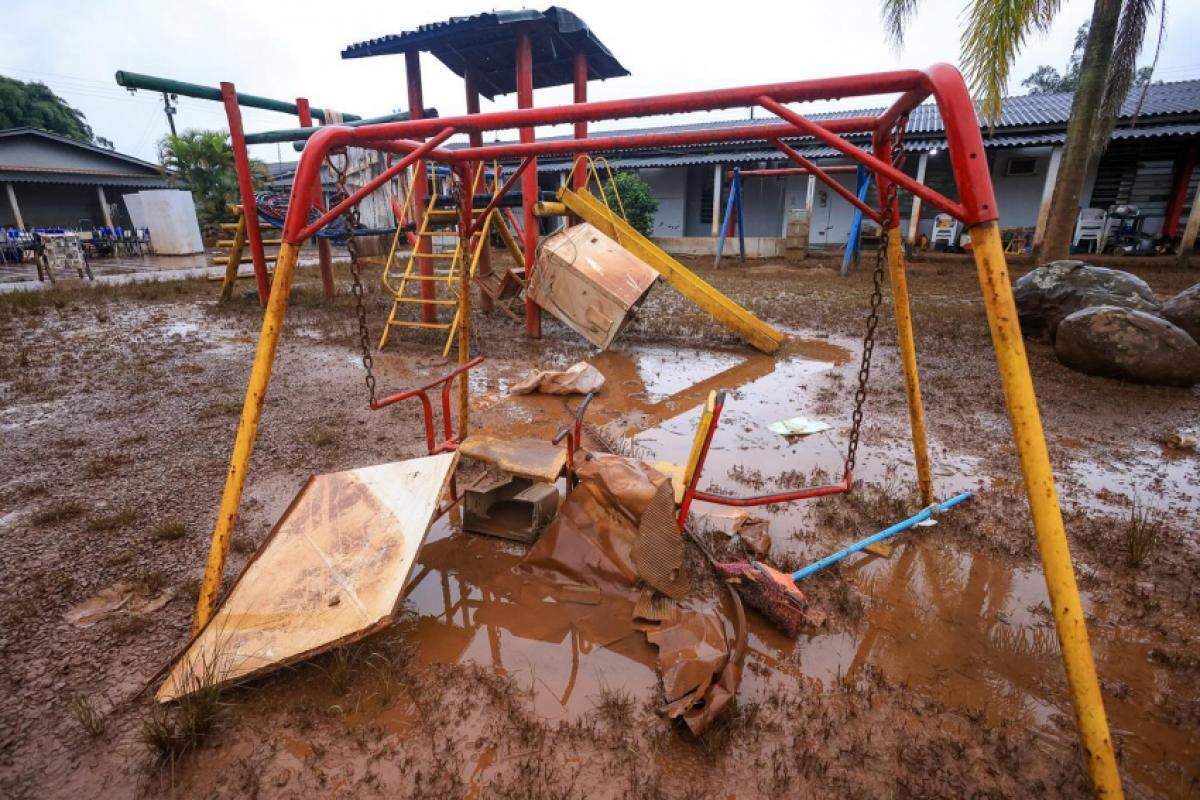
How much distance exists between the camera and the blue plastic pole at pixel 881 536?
247 cm

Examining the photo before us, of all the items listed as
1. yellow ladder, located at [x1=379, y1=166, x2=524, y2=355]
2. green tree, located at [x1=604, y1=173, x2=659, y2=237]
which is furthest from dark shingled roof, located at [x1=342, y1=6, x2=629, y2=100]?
green tree, located at [x1=604, y1=173, x2=659, y2=237]

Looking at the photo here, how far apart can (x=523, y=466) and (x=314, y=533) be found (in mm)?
976

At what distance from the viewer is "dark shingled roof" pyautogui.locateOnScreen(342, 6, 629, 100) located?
5863 millimetres

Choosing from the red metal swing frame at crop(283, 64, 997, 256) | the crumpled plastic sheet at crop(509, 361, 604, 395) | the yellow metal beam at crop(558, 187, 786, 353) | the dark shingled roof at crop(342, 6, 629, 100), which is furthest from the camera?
the yellow metal beam at crop(558, 187, 786, 353)

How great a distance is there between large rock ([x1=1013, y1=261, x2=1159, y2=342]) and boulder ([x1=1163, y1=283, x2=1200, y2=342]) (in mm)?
150

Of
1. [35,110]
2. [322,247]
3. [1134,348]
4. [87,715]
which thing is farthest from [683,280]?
[35,110]

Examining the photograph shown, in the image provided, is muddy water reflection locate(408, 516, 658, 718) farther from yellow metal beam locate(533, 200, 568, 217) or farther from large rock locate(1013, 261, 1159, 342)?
large rock locate(1013, 261, 1159, 342)

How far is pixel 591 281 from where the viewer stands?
5902 millimetres

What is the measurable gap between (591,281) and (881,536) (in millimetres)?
4086

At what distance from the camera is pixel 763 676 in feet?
6.59

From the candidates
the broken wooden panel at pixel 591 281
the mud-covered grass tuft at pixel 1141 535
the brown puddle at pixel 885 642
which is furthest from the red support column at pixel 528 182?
the mud-covered grass tuft at pixel 1141 535

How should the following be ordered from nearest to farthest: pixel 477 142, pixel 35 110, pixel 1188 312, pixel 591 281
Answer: pixel 1188 312
pixel 591 281
pixel 477 142
pixel 35 110

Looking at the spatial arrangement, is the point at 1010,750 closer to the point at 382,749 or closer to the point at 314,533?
the point at 382,749

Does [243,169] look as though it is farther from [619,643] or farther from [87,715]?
[619,643]
